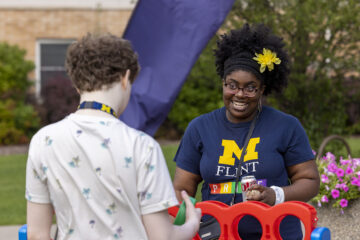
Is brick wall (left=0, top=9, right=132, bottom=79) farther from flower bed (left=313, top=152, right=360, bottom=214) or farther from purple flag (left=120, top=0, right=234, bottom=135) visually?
flower bed (left=313, top=152, right=360, bottom=214)

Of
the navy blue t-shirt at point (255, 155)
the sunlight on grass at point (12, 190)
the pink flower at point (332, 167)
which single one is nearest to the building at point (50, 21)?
the sunlight on grass at point (12, 190)

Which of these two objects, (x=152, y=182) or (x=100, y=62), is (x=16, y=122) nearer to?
(x=100, y=62)

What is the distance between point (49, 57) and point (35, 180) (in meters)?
21.0

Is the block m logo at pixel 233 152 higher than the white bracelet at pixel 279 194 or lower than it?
higher

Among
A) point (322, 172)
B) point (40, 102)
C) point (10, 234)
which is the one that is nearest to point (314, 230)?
point (322, 172)

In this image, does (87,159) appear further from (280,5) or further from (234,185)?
(280,5)

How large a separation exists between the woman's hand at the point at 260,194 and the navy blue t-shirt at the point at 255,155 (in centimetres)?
12

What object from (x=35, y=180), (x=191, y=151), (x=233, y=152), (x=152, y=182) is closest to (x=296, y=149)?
(x=233, y=152)

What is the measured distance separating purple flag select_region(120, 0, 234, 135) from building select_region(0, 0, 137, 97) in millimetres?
16985

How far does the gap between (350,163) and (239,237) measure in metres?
2.59

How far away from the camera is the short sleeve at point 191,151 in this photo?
10.8 ft

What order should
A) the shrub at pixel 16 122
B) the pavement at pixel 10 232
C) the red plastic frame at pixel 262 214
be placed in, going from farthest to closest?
the shrub at pixel 16 122 < the pavement at pixel 10 232 < the red plastic frame at pixel 262 214

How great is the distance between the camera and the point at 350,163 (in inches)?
211

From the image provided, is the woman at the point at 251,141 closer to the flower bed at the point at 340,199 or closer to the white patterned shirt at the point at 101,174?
the white patterned shirt at the point at 101,174
